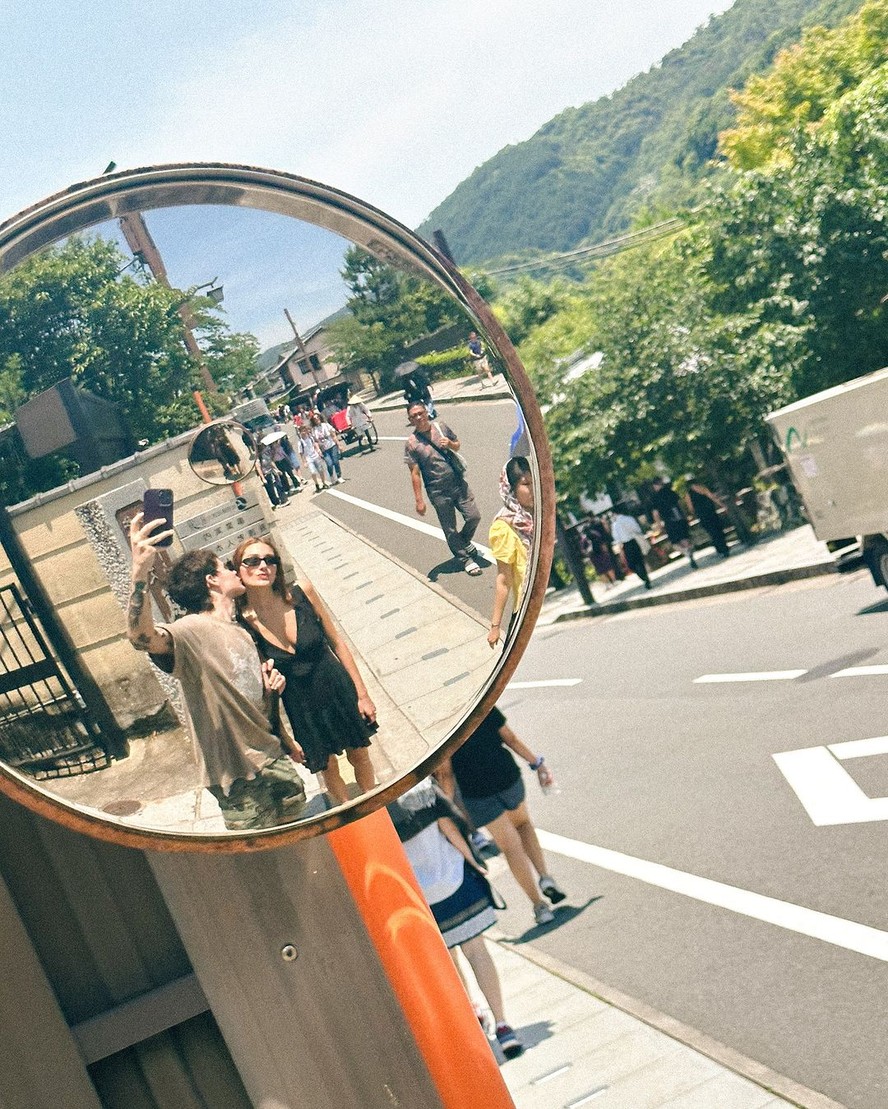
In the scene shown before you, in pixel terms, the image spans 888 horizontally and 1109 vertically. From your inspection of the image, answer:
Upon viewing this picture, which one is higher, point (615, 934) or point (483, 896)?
point (483, 896)

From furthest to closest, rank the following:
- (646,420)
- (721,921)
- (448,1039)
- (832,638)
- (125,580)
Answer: (646,420) → (832,638) → (721,921) → (448,1039) → (125,580)

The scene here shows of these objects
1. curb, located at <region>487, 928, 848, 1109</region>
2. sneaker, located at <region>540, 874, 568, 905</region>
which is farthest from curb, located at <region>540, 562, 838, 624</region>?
curb, located at <region>487, 928, 848, 1109</region>

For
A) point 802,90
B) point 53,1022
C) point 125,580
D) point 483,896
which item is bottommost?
point 483,896

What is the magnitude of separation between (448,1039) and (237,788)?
21.8 inches

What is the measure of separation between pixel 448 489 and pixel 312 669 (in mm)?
288

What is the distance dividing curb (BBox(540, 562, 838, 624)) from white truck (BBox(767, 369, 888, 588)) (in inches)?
79.4

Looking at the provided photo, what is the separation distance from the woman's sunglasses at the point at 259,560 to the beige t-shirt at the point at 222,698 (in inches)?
3.0

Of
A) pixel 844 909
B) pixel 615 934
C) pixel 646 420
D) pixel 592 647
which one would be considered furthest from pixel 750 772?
pixel 646 420

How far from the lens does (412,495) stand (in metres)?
1.70

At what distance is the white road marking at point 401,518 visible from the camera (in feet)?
5.60

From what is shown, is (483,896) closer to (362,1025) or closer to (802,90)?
(362,1025)

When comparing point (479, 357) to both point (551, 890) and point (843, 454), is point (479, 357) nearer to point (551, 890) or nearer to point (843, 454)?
point (551, 890)

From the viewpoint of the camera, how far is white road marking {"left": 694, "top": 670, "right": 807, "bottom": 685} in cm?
1264

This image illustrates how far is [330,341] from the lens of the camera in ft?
5.73
